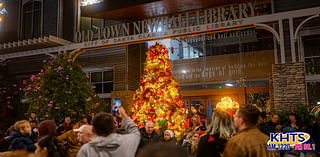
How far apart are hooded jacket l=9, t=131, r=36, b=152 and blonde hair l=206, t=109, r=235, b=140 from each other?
285cm

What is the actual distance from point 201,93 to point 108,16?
625cm

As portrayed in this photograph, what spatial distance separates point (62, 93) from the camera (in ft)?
31.5

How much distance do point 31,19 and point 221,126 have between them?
15658 millimetres

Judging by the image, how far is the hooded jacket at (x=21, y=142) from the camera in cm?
398

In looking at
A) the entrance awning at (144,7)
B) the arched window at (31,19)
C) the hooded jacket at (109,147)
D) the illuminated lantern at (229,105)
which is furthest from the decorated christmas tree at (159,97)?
the arched window at (31,19)

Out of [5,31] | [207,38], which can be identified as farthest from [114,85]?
[5,31]

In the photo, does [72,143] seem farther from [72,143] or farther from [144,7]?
[144,7]

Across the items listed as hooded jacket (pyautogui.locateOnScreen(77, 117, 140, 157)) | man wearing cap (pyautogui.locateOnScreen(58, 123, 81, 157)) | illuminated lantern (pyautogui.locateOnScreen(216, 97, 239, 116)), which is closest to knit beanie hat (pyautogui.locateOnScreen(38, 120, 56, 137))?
hooded jacket (pyautogui.locateOnScreen(77, 117, 140, 157))

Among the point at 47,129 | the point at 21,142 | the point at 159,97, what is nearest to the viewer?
the point at 47,129

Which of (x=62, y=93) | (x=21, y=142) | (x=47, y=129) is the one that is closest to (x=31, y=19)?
(x=62, y=93)

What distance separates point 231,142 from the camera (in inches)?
105

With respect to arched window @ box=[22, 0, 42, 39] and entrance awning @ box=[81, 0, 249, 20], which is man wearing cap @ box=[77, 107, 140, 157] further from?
arched window @ box=[22, 0, 42, 39]

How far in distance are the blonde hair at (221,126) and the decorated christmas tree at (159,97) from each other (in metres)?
5.22

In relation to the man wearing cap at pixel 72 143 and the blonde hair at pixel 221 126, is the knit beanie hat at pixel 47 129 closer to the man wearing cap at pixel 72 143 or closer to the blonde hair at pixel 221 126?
the man wearing cap at pixel 72 143
